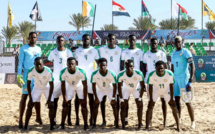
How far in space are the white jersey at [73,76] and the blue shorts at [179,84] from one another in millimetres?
2068

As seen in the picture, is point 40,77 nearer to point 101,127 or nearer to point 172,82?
point 101,127

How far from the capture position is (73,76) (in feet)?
18.1

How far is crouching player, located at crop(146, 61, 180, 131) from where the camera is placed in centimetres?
538

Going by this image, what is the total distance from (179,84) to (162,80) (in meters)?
0.52

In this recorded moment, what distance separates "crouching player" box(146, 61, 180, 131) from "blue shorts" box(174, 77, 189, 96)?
0.92ft

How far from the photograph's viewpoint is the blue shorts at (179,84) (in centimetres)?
565

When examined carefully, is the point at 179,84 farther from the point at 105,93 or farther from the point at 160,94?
the point at 105,93

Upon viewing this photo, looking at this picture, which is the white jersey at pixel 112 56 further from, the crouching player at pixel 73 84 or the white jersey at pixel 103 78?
the crouching player at pixel 73 84

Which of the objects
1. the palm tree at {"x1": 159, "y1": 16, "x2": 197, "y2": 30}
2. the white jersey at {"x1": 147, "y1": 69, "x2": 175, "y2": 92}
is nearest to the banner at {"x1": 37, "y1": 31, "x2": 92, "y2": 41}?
the palm tree at {"x1": 159, "y1": 16, "x2": 197, "y2": 30}

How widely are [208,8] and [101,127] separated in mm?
22418

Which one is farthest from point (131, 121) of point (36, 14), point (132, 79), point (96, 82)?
point (36, 14)

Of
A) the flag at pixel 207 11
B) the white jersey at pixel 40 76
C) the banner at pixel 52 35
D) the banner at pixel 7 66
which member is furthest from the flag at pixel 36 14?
the white jersey at pixel 40 76

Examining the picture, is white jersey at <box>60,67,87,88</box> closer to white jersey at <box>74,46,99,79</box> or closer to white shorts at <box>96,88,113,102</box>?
white jersey at <box>74,46,99,79</box>

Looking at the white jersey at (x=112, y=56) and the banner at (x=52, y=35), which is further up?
the banner at (x=52, y=35)
